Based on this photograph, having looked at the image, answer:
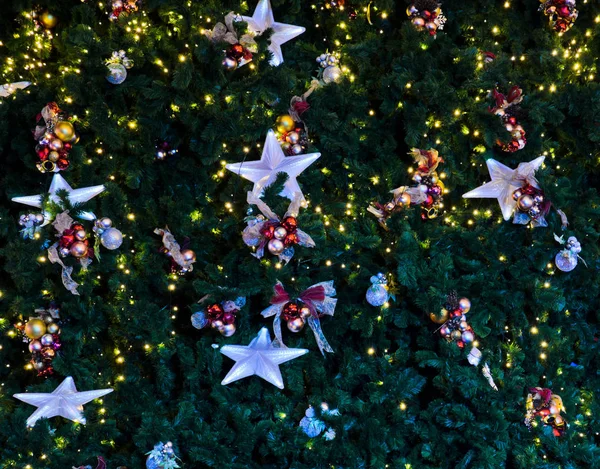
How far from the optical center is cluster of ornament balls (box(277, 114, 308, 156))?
212 centimetres

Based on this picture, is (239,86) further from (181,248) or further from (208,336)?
(208,336)

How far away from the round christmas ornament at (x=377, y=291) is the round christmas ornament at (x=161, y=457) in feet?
2.58

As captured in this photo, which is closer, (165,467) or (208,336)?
(165,467)

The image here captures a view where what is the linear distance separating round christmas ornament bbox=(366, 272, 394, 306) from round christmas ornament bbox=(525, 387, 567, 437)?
0.62 metres

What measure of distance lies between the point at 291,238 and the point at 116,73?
2.46 feet

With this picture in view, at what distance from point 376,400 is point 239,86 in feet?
3.70

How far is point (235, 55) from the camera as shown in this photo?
78.4 inches

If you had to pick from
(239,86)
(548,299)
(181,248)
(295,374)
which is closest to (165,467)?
(295,374)

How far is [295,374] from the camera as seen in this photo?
6.75 ft

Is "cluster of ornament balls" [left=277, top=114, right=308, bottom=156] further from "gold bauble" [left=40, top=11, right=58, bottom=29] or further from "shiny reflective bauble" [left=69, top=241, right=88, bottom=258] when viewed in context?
"gold bauble" [left=40, top=11, right=58, bottom=29]

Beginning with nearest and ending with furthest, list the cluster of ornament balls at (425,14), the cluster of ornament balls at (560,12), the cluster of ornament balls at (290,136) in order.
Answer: the cluster of ornament balls at (290,136) → the cluster of ornament balls at (425,14) → the cluster of ornament balls at (560,12)

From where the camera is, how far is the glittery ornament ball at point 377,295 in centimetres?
206

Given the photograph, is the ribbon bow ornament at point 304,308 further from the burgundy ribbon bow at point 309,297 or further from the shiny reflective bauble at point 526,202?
the shiny reflective bauble at point 526,202

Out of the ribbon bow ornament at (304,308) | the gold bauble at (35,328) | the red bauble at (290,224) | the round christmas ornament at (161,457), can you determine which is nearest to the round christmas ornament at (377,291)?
the ribbon bow ornament at (304,308)
